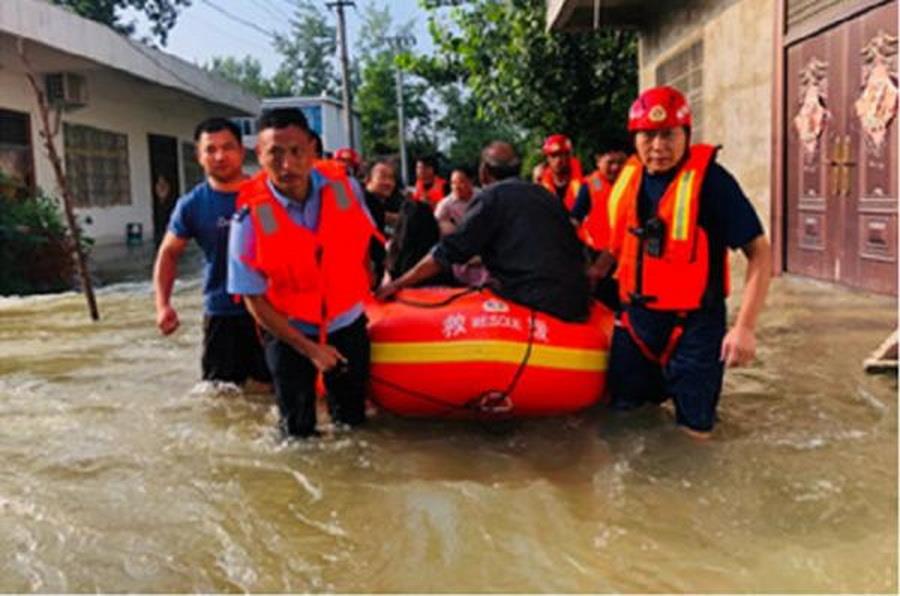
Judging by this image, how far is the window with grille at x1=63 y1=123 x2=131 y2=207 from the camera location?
1419cm

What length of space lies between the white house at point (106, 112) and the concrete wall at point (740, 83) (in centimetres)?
764

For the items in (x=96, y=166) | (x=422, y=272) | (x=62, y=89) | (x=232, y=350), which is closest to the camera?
(x=422, y=272)

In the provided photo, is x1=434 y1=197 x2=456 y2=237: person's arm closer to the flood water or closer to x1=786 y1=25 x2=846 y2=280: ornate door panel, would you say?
the flood water

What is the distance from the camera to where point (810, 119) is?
754 centimetres

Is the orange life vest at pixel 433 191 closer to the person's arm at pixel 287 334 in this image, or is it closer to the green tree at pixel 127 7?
the person's arm at pixel 287 334

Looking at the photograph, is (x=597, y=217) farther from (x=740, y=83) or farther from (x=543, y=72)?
(x=543, y=72)

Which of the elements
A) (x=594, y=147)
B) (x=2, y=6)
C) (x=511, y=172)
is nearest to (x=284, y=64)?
(x=594, y=147)

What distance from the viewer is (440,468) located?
11.5ft

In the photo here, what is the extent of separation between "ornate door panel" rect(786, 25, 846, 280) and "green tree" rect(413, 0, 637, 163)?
8404mm

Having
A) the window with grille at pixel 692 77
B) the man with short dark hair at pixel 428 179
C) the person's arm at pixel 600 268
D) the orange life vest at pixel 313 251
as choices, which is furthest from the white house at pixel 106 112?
the person's arm at pixel 600 268

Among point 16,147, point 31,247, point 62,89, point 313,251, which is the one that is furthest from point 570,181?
point 62,89

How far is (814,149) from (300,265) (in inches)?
213

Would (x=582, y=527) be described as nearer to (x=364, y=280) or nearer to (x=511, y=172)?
(x=364, y=280)

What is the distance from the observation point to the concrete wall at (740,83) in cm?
851
